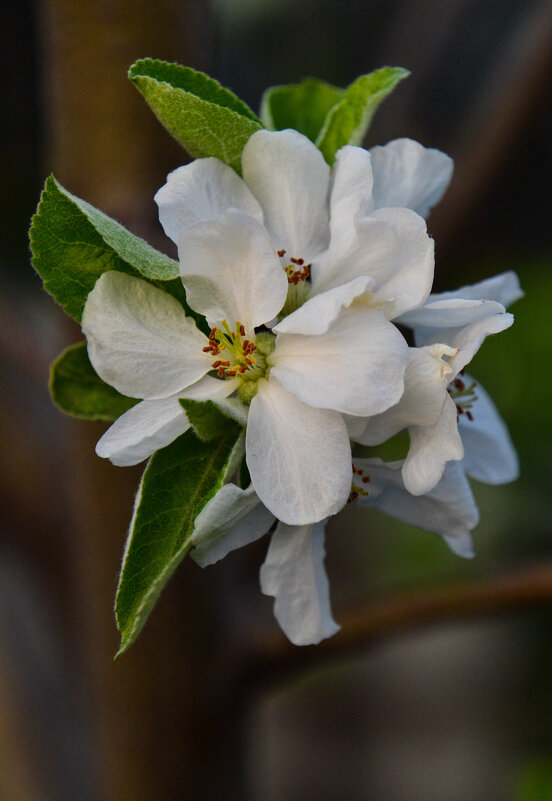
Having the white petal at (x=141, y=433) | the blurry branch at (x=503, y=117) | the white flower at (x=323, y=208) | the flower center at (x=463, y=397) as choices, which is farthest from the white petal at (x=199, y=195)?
the blurry branch at (x=503, y=117)

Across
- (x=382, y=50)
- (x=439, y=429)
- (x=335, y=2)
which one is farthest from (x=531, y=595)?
(x=335, y=2)

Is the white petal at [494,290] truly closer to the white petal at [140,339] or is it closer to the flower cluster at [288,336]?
the flower cluster at [288,336]

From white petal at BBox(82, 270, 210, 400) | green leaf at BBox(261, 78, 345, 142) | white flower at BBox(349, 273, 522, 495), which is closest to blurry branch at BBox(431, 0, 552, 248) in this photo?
green leaf at BBox(261, 78, 345, 142)

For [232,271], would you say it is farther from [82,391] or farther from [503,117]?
[503,117]

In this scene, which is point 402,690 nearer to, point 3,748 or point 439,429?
point 3,748

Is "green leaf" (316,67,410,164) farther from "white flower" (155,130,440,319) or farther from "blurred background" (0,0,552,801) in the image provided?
"blurred background" (0,0,552,801)

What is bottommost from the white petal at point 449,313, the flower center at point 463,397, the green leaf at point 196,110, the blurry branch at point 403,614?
the blurry branch at point 403,614

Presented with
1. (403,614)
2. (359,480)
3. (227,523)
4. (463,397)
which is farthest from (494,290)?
(403,614)
